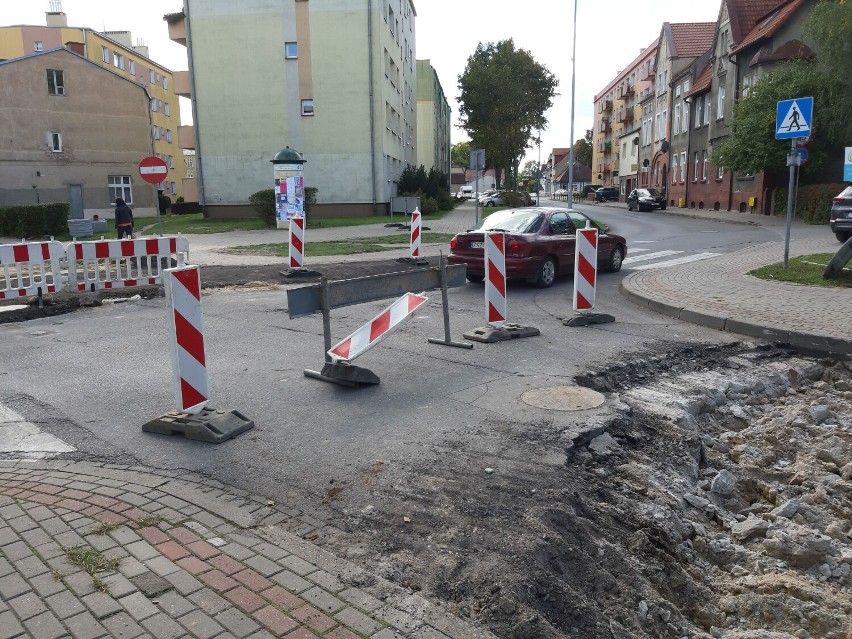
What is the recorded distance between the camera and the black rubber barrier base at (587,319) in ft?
29.8

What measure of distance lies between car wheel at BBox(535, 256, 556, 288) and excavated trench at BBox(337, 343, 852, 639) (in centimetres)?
677

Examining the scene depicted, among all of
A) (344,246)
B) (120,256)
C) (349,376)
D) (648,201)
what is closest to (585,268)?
(349,376)

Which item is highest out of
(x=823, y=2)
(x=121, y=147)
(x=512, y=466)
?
(x=823, y=2)

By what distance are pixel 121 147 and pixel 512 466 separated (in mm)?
47859

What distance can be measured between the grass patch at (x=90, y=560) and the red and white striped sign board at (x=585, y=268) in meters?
6.85

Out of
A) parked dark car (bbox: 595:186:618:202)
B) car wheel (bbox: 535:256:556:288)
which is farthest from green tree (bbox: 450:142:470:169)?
car wheel (bbox: 535:256:556:288)

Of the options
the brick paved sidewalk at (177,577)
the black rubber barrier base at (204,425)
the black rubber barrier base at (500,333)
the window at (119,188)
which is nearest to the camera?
the brick paved sidewalk at (177,577)

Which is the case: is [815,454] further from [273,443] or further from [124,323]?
[124,323]

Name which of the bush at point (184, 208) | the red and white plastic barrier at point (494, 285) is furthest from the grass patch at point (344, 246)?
the bush at point (184, 208)

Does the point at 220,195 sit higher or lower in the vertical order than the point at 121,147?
lower

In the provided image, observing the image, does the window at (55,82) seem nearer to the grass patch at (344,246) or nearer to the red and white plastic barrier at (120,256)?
the grass patch at (344,246)

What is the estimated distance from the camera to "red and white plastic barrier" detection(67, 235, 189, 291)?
462 inches

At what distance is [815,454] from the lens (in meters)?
5.36

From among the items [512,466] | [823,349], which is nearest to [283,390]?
[512,466]
